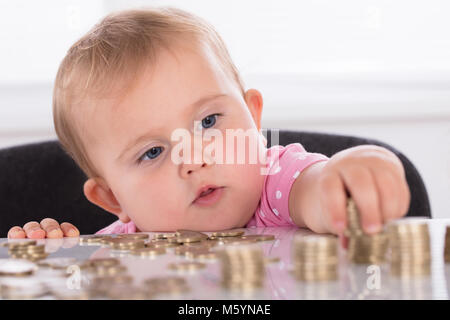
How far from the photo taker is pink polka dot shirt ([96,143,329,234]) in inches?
48.9

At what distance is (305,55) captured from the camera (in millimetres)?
3055

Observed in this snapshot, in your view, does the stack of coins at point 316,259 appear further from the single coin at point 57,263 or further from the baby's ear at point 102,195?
the baby's ear at point 102,195

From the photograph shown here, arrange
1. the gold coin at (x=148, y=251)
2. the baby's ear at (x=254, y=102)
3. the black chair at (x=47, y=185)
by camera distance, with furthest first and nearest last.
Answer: the black chair at (x=47, y=185) < the baby's ear at (x=254, y=102) < the gold coin at (x=148, y=251)

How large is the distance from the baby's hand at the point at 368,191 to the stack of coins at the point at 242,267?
0.17 m

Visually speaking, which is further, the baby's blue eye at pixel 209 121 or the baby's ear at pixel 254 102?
the baby's ear at pixel 254 102

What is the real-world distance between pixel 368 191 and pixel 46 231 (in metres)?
0.82

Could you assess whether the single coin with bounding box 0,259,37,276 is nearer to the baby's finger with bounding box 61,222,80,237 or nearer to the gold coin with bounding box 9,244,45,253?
the gold coin with bounding box 9,244,45,253

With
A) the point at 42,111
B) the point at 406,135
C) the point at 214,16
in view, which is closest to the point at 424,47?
the point at 406,135

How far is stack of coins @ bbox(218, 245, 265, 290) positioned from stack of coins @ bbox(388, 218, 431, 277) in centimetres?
13

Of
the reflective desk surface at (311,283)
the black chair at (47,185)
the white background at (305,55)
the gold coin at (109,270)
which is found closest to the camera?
the reflective desk surface at (311,283)

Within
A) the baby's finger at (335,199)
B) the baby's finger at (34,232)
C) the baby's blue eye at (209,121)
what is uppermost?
the baby's blue eye at (209,121)

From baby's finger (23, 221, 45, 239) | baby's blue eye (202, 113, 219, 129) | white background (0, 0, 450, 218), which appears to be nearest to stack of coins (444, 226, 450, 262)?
baby's blue eye (202, 113, 219, 129)

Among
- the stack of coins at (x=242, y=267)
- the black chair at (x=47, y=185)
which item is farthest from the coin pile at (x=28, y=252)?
the black chair at (x=47, y=185)

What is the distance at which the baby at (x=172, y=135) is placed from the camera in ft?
4.01
